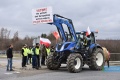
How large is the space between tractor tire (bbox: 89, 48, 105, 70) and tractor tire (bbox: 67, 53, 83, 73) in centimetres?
141

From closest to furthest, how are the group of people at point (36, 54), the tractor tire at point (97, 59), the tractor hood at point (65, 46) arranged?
the tractor hood at point (65, 46) < the tractor tire at point (97, 59) < the group of people at point (36, 54)

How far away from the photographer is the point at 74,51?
20.0 m

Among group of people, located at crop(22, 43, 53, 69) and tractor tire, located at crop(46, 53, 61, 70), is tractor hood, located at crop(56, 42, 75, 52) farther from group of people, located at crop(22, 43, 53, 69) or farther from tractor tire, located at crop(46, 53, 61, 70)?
group of people, located at crop(22, 43, 53, 69)

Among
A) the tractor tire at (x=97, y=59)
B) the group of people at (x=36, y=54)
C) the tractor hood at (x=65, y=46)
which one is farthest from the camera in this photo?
the group of people at (x=36, y=54)

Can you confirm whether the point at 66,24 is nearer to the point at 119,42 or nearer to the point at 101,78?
the point at 101,78

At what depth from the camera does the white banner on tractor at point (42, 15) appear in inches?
787

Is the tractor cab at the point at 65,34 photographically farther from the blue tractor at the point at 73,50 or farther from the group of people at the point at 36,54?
the group of people at the point at 36,54

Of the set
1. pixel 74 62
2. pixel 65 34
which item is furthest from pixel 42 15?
pixel 74 62

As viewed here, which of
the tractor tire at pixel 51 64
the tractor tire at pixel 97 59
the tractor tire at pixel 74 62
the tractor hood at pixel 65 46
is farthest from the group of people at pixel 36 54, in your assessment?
the tractor tire at pixel 97 59

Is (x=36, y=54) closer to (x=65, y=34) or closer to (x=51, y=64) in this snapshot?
(x=51, y=64)

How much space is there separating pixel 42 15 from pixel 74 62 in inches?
157

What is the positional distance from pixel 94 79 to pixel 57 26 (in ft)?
20.8

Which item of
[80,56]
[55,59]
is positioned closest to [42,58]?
[55,59]

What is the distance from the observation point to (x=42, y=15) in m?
20.3
